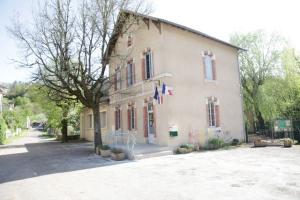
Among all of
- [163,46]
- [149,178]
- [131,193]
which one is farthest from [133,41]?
[131,193]

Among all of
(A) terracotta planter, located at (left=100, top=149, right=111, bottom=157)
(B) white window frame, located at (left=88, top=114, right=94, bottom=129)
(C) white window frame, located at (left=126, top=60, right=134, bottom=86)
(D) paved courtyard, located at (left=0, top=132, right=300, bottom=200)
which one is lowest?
(D) paved courtyard, located at (left=0, top=132, right=300, bottom=200)

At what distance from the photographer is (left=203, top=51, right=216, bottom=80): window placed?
15.4 metres

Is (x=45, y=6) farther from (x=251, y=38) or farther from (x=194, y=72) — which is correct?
(x=251, y=38)

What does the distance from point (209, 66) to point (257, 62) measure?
28.0 feet

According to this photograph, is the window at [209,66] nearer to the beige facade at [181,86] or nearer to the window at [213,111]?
the beige facade at [181,86]

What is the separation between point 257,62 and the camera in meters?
21.8

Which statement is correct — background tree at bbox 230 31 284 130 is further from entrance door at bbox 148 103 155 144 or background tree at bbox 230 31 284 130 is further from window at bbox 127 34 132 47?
entrance door at bbox 148 103 155 144

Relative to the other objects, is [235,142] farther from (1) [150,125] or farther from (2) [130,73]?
(2) [130,73]

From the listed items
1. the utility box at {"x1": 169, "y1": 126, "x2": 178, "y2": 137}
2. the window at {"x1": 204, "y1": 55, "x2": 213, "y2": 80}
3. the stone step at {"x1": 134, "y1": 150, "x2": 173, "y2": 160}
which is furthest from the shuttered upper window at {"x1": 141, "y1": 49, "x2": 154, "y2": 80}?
the stone step at {"x1": 134, "y1": 150, "x2": 173, "y2": 160}

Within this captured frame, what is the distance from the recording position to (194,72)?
14445 mm

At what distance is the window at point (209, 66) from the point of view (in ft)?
50.5

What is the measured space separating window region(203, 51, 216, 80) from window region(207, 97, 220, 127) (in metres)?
1.45

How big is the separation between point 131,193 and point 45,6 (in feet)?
38.8

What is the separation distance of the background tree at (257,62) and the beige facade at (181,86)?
516cm
